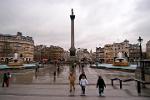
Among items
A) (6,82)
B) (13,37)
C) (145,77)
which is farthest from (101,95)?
(13,37)

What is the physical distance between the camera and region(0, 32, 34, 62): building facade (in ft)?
527

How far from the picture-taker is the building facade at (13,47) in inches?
6329

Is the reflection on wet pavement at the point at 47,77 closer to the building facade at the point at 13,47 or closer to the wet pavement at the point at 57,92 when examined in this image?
the wet pavement at the point at 57,92

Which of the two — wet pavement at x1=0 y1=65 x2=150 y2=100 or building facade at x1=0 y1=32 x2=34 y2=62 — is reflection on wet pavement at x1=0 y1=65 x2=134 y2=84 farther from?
building facade at x1=0 y1=32 x2=34 y2=62

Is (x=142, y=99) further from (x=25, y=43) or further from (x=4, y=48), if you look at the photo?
(x=25, y=43)

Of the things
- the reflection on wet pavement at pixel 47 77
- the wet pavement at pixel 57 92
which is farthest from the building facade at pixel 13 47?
the wet pavement at pixel 57 92

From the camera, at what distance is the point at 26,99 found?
1894 centimetres

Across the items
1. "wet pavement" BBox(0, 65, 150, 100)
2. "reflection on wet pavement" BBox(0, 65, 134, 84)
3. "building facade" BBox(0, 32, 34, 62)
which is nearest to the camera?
"wet pavement" BBox(0, 65, 150, 100)

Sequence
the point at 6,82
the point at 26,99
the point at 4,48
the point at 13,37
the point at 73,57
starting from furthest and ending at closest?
the point at 13,37, the point at 4,48, the point at 73,57, the point at 6,82, the point at 26,99

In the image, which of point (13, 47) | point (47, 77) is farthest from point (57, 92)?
point (13, 47)

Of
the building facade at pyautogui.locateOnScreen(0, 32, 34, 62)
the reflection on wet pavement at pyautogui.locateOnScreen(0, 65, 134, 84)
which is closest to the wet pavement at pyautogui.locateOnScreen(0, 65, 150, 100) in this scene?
the reflection on wet pavement at pyautogui.locateOnScreen(0, 65, 134, 84)

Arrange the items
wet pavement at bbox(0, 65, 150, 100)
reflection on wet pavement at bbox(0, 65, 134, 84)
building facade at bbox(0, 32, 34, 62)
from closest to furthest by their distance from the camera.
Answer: wet pavement at bbox(0, 65, 150, 100)
reflection on wet pavement at bbox(0, 65, 134, 84)
building facade at bbox(0, 32, 34, 62)

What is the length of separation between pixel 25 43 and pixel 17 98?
17223 cm

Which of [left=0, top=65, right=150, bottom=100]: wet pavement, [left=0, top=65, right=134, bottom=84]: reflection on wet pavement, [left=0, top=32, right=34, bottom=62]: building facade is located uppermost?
[left=0, top=32, right=34, bottom=62]: building facade
